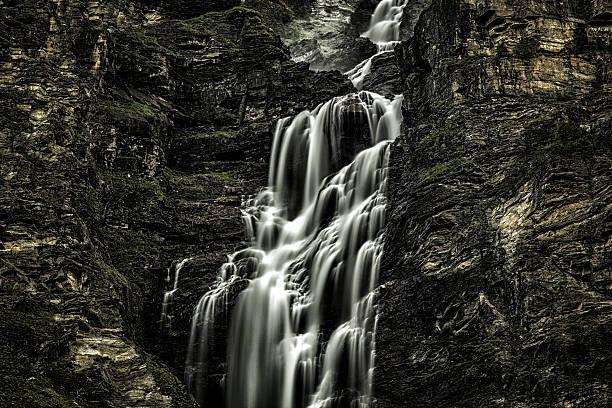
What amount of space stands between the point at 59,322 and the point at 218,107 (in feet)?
69.6

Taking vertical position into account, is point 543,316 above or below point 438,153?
below

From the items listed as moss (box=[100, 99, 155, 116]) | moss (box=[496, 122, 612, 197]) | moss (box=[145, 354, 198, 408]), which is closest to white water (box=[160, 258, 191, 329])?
moss (box=[145, 354, 198, 408])

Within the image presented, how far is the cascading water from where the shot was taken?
27.1 m

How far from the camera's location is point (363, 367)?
26.0 meters

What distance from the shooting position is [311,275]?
30.1 meters

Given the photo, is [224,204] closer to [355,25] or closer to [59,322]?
[59,322]

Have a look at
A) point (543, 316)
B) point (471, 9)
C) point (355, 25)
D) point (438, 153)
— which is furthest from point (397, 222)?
point (355, 25)

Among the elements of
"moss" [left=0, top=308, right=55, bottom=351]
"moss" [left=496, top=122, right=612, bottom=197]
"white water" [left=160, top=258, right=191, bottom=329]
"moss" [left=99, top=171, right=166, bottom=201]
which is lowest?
"moss" [left=0, top=308, right=55, bottom=351]

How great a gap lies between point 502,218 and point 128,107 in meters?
20.2

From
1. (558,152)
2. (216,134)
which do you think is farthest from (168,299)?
(558,152)

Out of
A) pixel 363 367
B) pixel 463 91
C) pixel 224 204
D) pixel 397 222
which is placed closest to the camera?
pixel 363 367

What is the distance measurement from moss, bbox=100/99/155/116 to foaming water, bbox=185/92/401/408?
265 inches

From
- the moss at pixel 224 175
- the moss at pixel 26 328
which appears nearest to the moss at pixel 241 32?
the moss at pixel 224 175

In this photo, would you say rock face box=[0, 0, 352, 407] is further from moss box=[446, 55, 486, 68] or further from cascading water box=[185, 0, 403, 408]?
moss box=[446, 55, 486, 68]
